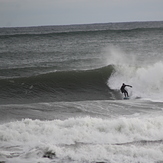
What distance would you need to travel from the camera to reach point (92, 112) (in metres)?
12.8

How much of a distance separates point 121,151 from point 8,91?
11.1 metres

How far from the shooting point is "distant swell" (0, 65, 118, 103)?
17.4 metres

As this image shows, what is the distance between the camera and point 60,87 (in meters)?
19.5

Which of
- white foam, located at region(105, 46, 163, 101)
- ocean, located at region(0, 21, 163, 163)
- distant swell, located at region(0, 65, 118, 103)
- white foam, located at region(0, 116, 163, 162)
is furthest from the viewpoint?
white foam, located at region(105, 46, 163, 101)

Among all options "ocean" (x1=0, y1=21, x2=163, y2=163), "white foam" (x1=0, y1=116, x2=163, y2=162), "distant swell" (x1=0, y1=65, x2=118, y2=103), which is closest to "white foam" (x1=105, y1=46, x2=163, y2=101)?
"ocean" (x1=0, y1=21, x2=163, y2=163)

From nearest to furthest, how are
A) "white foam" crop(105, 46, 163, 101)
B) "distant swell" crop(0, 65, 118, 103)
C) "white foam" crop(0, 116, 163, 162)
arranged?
"white foam" crop(0, 116, 163, 162), "distant swell" crop(0, 65, 118, 103), "white foam" crop(105, 46, 163, 101)

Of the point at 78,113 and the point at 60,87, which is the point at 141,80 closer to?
the point at 60,87

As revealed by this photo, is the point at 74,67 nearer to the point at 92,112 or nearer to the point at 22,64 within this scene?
the point at 22,64

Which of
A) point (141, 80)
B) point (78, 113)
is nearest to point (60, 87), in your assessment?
point (141, 80)

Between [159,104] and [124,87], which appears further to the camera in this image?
[124,87]

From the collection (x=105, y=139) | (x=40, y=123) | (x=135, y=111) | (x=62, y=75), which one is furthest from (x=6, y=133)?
(x=62, y=75)

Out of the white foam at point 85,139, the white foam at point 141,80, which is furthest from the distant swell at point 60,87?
the white foam at point 85,139

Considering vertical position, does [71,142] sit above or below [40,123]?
below

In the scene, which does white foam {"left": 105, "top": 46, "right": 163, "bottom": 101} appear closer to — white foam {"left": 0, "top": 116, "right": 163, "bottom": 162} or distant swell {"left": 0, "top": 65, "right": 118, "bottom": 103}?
distant swell {"left": 0, "top": 65, "right": 118, "bottom": 103}
